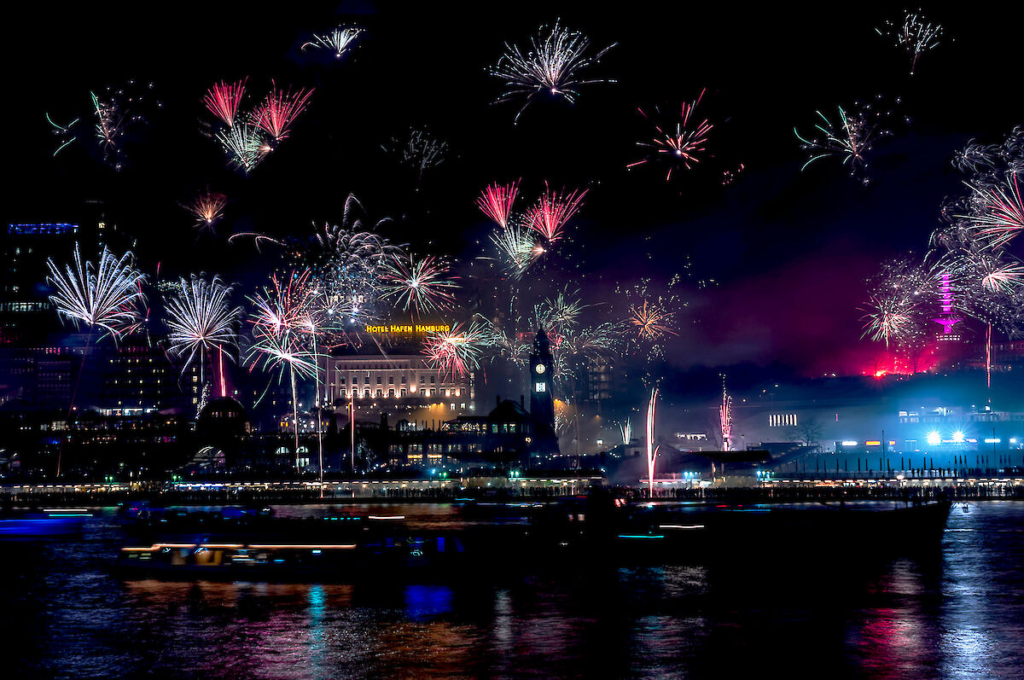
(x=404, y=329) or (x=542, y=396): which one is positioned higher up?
(x=404, y=329)

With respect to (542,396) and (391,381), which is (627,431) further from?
(391,381)

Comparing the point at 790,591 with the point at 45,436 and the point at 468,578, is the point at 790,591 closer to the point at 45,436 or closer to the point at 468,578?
the point at 468,578

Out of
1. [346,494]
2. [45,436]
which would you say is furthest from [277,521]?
[45,436]

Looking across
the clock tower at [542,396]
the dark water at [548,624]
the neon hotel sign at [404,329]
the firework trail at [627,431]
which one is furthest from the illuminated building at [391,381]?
the dark water at [548,624]

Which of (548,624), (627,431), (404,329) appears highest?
(404,329)

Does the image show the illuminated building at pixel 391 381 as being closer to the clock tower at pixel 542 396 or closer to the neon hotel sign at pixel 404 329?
the neon hotel sign at pixel 404 329

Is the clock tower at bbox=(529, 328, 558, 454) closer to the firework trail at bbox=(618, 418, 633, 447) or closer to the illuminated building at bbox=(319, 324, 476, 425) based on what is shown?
the firework trail at bbox=(618, 418, 633, 447)

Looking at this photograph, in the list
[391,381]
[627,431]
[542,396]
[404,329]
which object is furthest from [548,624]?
[404,329]

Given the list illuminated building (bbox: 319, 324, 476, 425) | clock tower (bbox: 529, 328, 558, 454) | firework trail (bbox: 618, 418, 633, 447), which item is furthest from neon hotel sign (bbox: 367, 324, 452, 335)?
clock tower (bbox: 529, 328, 558, 454)
